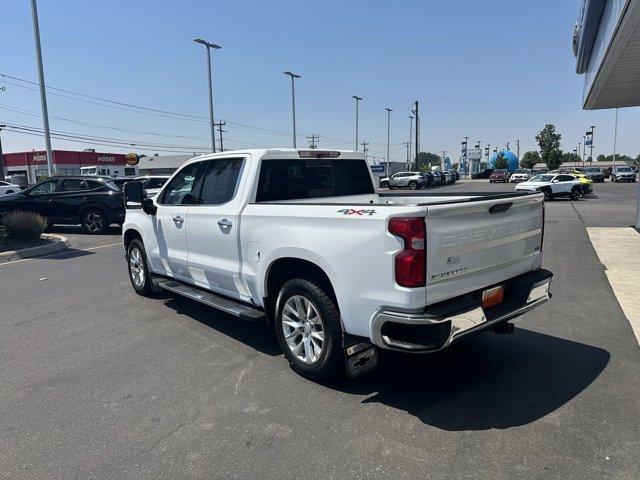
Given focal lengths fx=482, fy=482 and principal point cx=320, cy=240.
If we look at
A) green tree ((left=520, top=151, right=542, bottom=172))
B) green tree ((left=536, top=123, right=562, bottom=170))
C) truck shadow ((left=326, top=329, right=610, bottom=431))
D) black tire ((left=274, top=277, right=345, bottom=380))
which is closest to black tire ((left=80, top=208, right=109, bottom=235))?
black tire ((left=274, top=277, right=345, bottom=380))

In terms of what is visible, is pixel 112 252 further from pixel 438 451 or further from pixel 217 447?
pixel 438 451

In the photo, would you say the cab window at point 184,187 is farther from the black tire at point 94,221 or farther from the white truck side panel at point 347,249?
the black tire at point 94,221

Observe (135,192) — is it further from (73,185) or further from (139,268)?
(73,185)

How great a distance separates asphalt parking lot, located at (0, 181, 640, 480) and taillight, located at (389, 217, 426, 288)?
106cm

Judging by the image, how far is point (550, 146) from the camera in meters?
83.4

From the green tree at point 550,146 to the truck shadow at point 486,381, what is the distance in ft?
283

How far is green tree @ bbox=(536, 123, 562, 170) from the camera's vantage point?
81562mm

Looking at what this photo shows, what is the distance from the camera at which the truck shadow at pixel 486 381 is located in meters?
3.48

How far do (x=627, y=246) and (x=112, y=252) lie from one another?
11.9 m

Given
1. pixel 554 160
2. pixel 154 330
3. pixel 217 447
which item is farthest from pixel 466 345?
pixel 554 160

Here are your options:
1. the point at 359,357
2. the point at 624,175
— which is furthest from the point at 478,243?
the point at 624,175

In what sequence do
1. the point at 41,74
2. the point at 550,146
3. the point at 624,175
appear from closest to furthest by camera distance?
1. the point at 41,74
2. the point at 624,175
3. the point at 550,146

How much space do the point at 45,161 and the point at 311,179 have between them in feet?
251

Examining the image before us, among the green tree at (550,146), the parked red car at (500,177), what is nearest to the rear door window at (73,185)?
the parked red car at (500,177)
